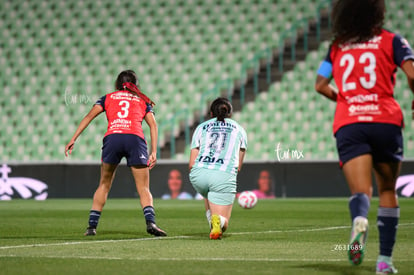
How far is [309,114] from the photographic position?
904 inches

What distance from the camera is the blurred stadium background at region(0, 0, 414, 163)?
23250 mm

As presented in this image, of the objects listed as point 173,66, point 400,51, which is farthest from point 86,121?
point 173,66

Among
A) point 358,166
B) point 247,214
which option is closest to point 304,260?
point 358,166

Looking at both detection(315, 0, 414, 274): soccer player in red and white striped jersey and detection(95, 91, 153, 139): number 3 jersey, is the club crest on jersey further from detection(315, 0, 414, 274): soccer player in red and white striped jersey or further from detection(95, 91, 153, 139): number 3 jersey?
detection(315, 0, 414, 274): soccer player in red and white striped jersey

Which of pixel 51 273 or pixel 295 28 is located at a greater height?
pixel 295 28

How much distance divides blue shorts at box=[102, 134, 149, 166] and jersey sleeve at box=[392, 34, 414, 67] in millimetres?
4227

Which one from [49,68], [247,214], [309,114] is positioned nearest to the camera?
[247,214]

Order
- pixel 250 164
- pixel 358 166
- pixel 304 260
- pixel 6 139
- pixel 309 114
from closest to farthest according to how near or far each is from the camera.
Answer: pixel 358 166 → pixel 304 260 → pixel 250 164 → pixel 309 114 → pixel 6 139

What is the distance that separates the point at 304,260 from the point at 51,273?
6.35ft

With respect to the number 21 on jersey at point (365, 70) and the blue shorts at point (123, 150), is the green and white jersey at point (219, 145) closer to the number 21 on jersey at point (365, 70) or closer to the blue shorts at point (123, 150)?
the blue shorts at point (123, 150)

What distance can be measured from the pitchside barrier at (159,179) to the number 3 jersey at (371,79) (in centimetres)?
1479

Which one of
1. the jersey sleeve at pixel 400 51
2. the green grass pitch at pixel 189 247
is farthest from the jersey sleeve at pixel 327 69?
the green grass pitch at pixel 189 247

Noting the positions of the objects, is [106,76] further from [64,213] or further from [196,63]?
[64,213]

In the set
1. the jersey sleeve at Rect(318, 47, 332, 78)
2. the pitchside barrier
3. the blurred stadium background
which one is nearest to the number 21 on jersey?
the jersey sleeve at Rect(318, 47, 332, 78)
